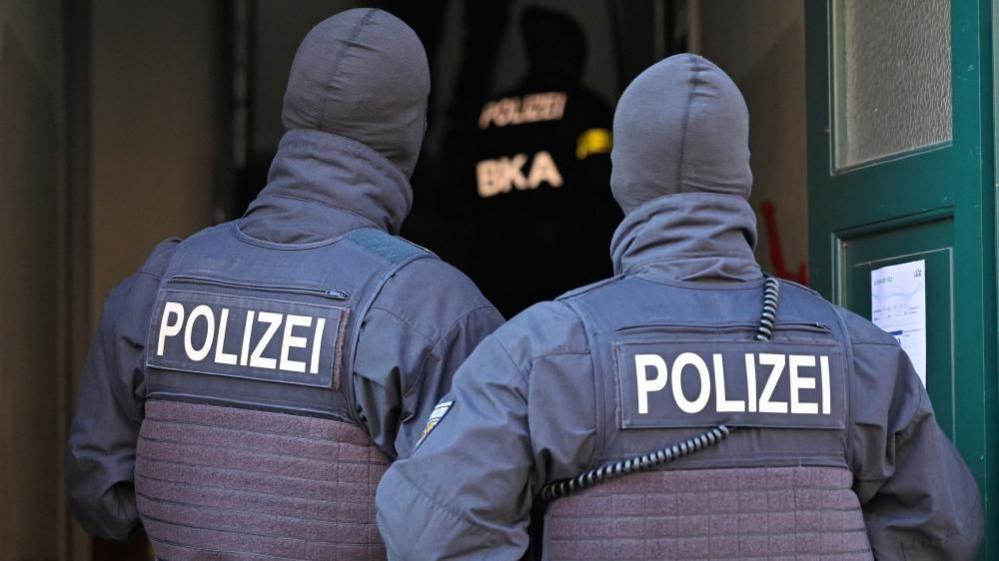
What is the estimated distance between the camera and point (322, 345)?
7.97 feet

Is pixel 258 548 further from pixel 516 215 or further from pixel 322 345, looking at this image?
pixel 516 215

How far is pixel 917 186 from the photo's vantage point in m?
2.80

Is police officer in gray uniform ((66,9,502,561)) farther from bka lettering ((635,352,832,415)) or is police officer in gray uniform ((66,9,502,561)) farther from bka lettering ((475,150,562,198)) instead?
bka lettering ((475,150,562,198))

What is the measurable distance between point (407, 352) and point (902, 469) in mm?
835

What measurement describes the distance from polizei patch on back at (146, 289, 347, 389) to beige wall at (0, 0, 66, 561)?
73 centimetres

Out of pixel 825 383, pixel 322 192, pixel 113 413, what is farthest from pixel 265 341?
pixel 825 383

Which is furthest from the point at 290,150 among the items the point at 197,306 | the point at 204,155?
the point at 204,155

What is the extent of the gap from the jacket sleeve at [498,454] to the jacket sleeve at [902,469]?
464 mm

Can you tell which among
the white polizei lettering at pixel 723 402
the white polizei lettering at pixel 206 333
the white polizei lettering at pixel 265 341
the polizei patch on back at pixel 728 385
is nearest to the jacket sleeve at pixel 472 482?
the polizei patch on back at pixel 728 385

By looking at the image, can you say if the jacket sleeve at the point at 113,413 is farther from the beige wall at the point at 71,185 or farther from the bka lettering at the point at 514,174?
the bka lettering at the point at 514,174

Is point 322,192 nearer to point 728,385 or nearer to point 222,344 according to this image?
point 222,344

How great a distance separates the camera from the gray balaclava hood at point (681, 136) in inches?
89.7

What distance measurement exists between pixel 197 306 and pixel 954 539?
4.42ft

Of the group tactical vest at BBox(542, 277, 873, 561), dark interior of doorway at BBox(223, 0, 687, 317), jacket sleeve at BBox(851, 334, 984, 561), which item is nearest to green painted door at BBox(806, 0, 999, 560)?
jacket sleeve at BBox(851, 334, 984, 561)
